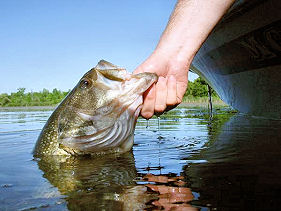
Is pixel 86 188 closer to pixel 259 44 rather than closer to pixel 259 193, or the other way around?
pixel 259 193

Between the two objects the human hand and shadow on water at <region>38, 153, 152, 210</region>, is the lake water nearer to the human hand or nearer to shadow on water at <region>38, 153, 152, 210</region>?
shadow on water at <region>38, 153, 152, 210</region>

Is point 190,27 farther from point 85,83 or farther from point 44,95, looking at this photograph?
point 44,95

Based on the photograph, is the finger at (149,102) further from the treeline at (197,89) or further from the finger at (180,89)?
the treeline at (197,89)

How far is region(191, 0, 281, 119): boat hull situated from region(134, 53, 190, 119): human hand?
2.32 m

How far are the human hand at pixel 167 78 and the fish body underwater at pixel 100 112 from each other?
0.14 metres

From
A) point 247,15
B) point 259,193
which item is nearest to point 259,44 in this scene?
point 247,15

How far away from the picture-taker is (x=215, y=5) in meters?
2.52

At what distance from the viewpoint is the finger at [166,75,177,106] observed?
8.60ft

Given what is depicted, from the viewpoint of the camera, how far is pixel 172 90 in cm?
263

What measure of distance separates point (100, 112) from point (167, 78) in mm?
744

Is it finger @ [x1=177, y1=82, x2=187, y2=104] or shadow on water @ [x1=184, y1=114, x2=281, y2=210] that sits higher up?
finger @ [x1=177, y1=82, x2=187, y2=104]

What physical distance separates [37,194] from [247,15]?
13.2ft

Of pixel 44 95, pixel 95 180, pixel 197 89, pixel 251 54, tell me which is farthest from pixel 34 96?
pixel 95 180

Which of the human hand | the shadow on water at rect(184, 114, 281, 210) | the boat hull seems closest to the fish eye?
the human hand
